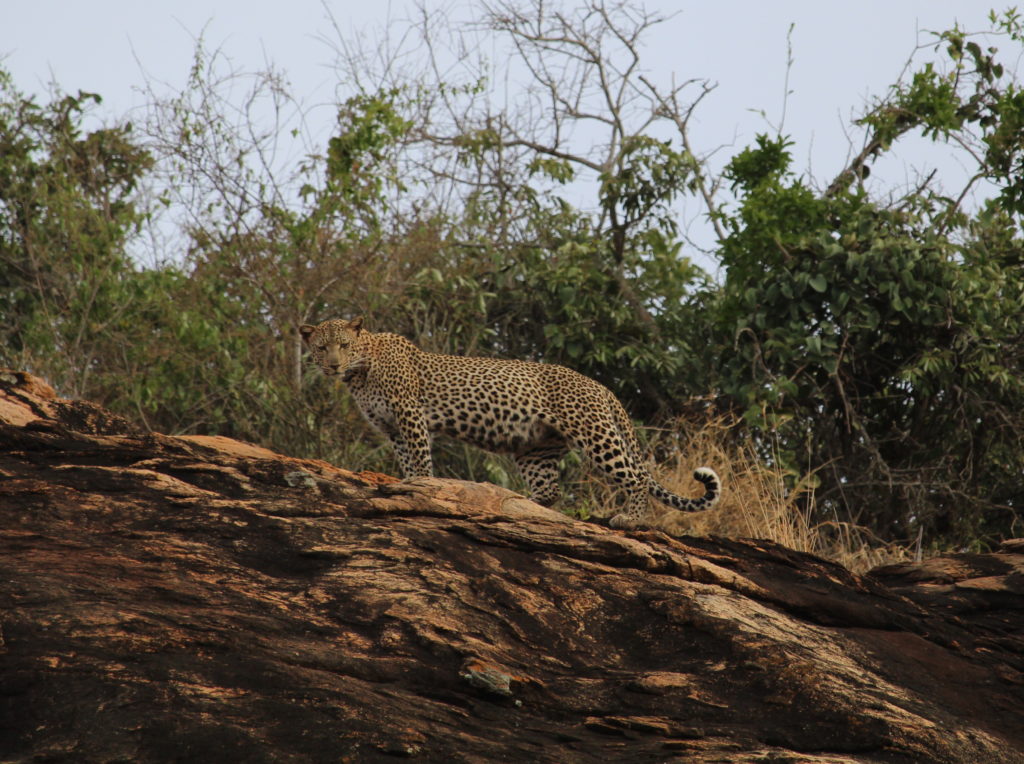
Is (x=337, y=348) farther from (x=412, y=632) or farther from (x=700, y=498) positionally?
(x=412, y=632)

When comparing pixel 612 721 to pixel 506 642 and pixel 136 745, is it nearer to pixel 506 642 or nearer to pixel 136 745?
pixel 506 642

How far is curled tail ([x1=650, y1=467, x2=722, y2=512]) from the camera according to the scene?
8.69 meters

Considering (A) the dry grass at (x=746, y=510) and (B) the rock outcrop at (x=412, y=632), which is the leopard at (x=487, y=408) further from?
(B) the rock outcrop at (x=412, y=632)

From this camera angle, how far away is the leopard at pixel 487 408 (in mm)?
9820

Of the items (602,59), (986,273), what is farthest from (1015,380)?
(602,59)

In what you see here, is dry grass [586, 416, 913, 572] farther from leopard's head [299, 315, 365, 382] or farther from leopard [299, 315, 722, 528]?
leopard's head [299, 315, 365, 382]

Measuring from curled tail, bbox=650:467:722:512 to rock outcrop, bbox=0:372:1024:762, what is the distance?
7.23 feet

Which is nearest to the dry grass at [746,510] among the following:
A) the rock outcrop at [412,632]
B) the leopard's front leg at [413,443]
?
Result: the leopard's front leg at [413,443]

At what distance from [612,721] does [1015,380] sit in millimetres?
9853

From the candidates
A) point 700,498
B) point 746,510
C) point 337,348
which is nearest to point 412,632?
point 700,498

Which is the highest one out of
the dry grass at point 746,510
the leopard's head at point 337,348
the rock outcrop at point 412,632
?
the leopard's head at point 337,348

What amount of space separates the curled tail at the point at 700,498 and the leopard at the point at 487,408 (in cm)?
6

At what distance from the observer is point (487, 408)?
32.4ft

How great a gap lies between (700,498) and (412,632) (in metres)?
4.73
